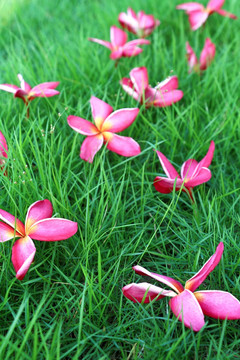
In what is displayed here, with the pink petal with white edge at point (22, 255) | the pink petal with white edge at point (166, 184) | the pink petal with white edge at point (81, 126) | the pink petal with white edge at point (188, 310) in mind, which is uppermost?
the pink petal with white edge at point (81, 126)

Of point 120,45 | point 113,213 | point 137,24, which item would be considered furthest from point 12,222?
point 137,24

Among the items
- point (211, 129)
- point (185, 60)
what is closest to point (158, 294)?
point (211, 129)

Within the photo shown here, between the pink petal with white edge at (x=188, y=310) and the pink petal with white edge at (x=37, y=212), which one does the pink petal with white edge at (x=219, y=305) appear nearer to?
the pink petal with white edge at (x=188, y=310)

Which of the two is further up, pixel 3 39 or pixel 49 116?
pixel 3 39

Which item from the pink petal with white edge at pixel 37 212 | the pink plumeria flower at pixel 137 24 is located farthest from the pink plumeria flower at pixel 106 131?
the pink plumeria flower at pixel 137 24

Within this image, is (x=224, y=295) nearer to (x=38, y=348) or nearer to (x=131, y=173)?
(x=38, y=348)

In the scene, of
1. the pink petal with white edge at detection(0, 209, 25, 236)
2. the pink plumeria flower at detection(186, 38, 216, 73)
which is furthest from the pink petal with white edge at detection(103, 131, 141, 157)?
the pink plumeria flower at detection(186, 38, 216, 73)

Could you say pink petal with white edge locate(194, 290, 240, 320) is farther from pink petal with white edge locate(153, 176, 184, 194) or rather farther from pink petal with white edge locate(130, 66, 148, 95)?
pink petal with white edge locate(130, 66, 148, 95)
